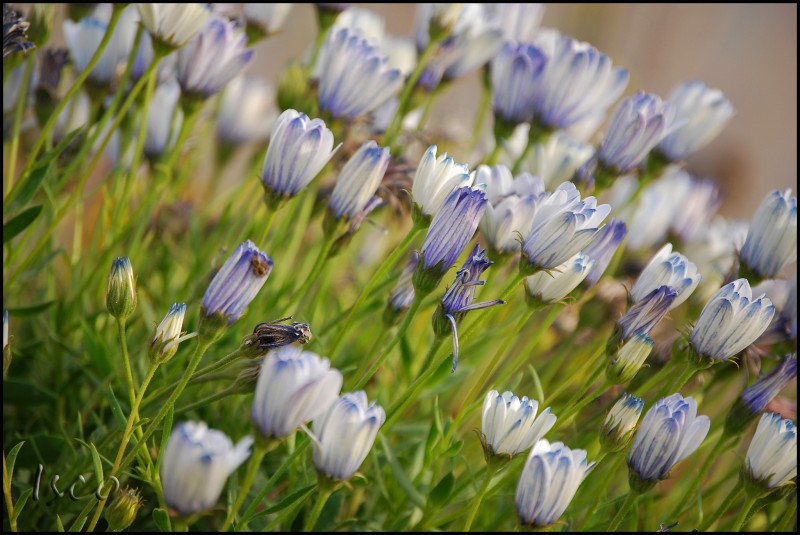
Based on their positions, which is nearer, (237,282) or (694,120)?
(237,282)

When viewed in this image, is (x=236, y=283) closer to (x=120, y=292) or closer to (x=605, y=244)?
(x=120, y=292)

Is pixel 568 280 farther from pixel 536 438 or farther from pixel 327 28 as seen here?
pixel 327 28

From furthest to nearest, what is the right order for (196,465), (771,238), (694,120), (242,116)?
(242,116)
(694,120)
(771,238)
(196,465)

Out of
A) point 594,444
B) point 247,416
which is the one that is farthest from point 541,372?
point 247,416

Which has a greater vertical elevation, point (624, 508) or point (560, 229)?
point (560, 229)

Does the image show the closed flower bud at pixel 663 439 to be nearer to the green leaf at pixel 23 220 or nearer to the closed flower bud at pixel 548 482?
the closed flower bud at pixel 548 482

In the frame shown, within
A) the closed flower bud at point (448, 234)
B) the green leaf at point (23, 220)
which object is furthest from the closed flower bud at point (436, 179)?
the green leaf at point (23, 220)

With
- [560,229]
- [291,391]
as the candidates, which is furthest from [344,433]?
[560,229]
